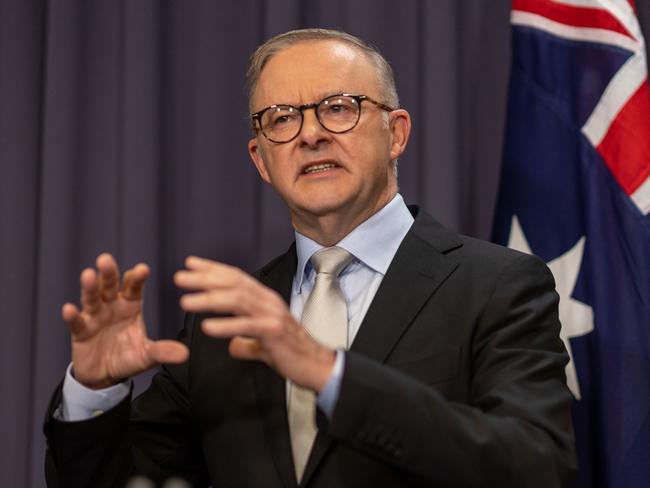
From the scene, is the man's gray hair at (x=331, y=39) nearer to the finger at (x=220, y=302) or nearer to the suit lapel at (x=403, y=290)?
the suit lapel at (x=403, y=290)

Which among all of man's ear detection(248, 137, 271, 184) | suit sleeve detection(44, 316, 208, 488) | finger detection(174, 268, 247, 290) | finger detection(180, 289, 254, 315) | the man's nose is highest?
the man's nose

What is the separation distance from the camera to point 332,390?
121 cm

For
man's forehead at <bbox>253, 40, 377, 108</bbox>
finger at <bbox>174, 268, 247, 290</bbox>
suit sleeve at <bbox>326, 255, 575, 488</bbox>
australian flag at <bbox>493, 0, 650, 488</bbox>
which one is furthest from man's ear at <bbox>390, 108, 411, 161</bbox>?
finger at <bbox>174, 268, 247, 290</bbox>

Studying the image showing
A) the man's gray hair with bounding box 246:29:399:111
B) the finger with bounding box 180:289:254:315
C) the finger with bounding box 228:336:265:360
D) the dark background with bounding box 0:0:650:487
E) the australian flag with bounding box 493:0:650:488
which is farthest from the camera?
the dark background with bounding box 0:0:650:487

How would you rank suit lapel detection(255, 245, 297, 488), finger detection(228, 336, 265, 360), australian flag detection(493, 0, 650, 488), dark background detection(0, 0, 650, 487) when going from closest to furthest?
finger detection(228, 336, 265, 360) < suit lapel detection(255, 245, 297, 488) < australian flag detection(493, 0, 650, 488) < dark background detection(0, 0, 650, 487)

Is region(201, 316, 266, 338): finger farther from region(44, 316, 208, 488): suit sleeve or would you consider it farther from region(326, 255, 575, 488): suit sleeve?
region(44, 316, 208, 488): suit sleeve

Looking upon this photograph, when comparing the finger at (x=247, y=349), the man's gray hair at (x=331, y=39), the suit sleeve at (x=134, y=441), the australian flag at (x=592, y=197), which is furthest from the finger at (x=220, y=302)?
the australian flag at (x=592, y=197)

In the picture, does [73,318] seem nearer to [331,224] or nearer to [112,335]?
[112,335]

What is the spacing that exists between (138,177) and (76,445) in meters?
0.98

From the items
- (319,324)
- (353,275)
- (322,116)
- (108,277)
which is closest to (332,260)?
(353,275)

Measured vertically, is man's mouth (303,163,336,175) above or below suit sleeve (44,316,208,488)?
above

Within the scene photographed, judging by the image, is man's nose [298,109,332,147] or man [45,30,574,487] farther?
man's nose [298,109,332,147]

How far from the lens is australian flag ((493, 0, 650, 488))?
2.00m

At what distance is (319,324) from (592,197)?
833 mm
